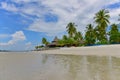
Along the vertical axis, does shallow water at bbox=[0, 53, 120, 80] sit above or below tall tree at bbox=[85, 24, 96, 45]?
below

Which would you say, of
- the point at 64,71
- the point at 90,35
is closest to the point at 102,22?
the point at 90,35

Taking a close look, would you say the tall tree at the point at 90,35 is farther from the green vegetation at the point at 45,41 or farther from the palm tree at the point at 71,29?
the green vegetation at the point at 45,41

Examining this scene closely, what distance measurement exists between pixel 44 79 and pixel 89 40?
5343cm

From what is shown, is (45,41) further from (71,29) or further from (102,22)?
(102,22)

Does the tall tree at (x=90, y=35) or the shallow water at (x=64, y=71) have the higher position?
the tall tree at (x=90, y=35)

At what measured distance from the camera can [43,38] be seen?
3994 inches

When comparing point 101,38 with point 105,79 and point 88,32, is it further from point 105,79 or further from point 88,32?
point 105,79

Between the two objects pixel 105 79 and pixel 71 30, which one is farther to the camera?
pixel 71 30

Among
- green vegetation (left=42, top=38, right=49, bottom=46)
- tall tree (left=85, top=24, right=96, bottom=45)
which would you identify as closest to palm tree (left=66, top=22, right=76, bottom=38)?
tall tree (left=85, top=24, right=96, bottom=45)

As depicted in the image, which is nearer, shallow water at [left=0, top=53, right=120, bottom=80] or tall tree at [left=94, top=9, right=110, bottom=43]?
shallow water at [left=0, top=53, right=120, bottom=80]

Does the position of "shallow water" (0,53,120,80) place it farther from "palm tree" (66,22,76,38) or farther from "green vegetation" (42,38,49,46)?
"green vegetation" (42,38,49,46)

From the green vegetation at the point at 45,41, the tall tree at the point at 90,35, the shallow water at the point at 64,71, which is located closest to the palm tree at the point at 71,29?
Answer: the tall tree at the point at 90,35

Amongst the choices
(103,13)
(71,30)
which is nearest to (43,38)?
(71,30)

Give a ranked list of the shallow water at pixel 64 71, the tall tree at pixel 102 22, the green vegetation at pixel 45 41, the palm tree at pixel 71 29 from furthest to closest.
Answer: the green vegetation at pixel 45 41, the palm tree at pixel 71 29, the tall tree at pixel 102 22, the shallow water at pixel 64 71
